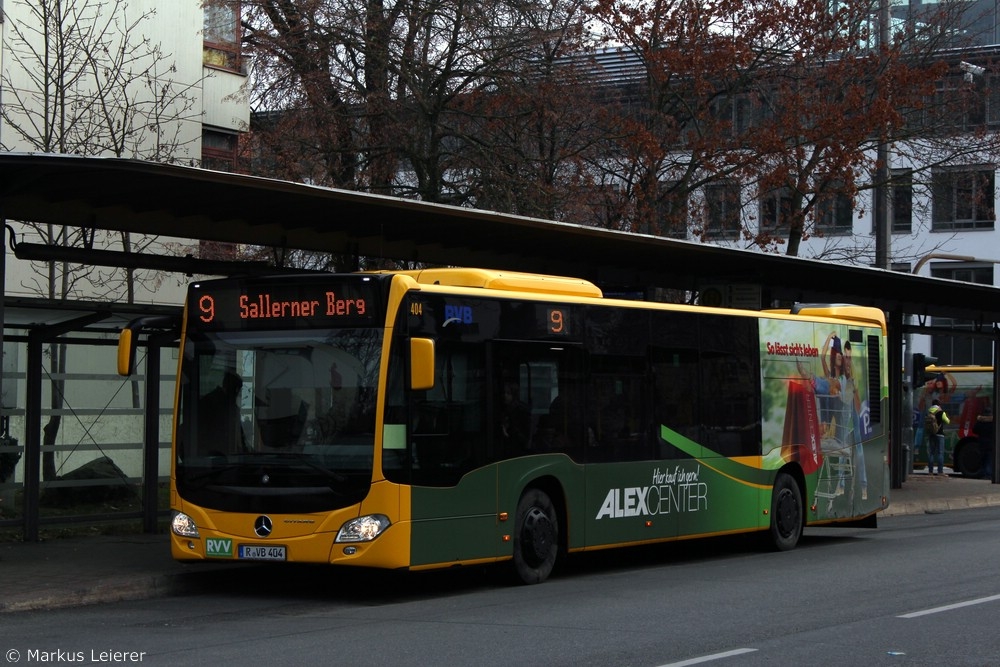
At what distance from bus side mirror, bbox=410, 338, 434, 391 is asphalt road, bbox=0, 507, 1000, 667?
72.5 inches

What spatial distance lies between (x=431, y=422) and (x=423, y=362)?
2.41ft

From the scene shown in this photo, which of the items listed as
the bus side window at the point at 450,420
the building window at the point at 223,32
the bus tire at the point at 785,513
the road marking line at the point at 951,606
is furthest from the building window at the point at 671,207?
the road marking line at the point at 951,606

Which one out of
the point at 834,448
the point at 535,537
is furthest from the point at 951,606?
the point at 834,448

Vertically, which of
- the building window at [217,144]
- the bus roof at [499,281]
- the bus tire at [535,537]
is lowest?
the bus tire at [535,537]

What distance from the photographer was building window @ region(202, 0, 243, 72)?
25.2 metres

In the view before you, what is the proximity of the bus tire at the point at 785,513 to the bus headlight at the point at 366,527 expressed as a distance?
6.78 meters

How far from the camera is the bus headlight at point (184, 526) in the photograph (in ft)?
39.6

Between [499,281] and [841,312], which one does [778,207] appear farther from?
[499,281]

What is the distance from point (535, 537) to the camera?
1298 cm

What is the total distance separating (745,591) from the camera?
1230 cm

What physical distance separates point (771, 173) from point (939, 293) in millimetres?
4153

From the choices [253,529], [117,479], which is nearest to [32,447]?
[117,479]

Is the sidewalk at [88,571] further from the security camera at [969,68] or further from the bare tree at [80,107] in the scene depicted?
the security camera at [969,68]

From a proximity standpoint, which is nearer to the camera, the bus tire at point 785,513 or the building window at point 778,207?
the bus tire at point 785,513
